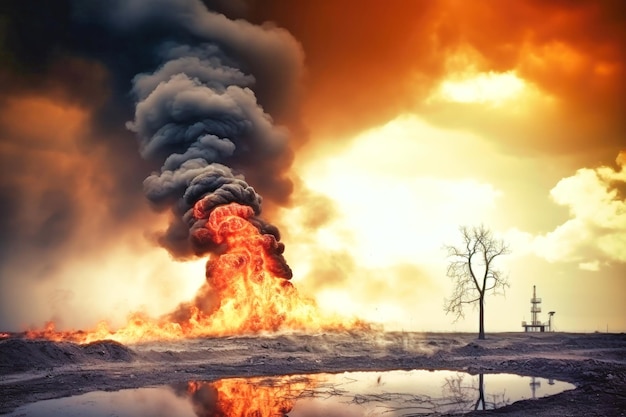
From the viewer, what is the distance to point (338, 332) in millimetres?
45719

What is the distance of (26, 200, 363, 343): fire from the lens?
149ft

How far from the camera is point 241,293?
47.0 meters

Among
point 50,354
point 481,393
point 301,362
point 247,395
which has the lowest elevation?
point 301,362

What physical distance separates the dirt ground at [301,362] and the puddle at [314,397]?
152 centimetres

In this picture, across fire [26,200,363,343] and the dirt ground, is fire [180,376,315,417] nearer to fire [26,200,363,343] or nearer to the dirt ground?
the dirt ground

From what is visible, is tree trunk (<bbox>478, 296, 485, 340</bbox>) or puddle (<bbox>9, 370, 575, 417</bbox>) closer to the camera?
puddle (<bbox>9, 370, 575, 417</bbox>)

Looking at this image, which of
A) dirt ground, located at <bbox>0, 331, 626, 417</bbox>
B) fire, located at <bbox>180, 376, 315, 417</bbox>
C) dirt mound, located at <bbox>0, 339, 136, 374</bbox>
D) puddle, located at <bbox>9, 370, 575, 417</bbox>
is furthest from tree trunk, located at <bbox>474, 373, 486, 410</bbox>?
dirt mound, located at <bbox>0, 339, 136, 374</bbox>

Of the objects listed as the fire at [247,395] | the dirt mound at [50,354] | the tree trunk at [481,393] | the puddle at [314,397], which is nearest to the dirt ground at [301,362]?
the dirt mound at [50,354]

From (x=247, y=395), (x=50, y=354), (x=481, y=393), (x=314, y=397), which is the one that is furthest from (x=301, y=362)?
(x=50, y=354)

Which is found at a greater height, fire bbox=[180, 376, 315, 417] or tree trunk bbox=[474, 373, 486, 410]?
tree trunk bbox=[474, 373, 486, 410]

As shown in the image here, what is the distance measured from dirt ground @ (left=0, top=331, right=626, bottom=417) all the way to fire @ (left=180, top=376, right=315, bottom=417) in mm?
2547

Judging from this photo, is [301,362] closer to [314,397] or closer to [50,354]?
[314,397]

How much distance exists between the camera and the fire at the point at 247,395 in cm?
1823

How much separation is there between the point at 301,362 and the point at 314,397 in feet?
39.4
